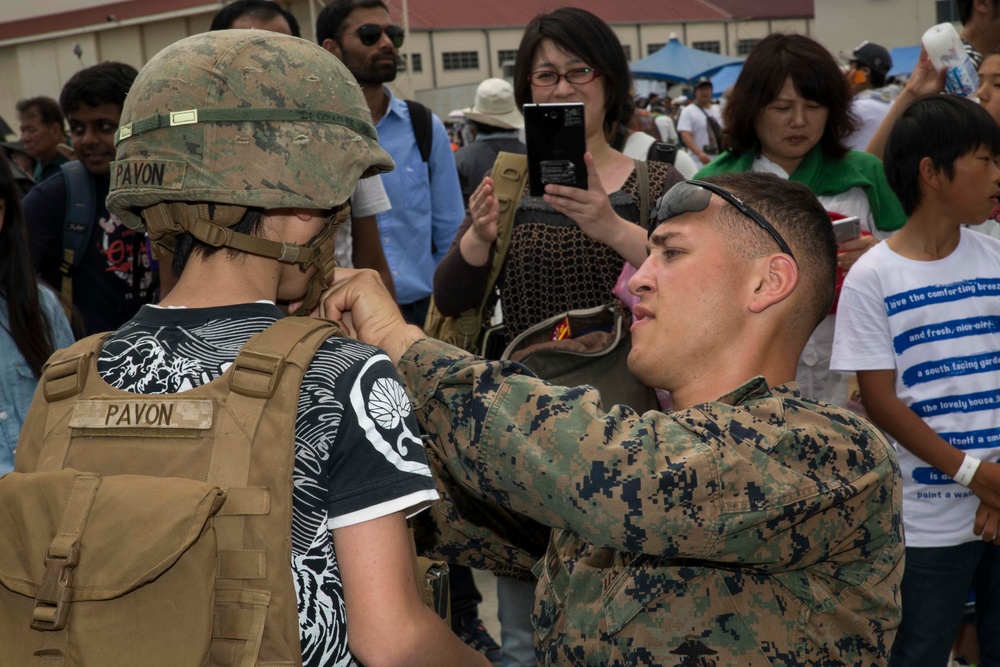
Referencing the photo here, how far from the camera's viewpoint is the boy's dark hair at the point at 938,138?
132 inches

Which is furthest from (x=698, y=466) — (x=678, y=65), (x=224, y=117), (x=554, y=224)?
(x=678, y=65)

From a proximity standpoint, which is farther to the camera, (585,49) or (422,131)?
(422,131)

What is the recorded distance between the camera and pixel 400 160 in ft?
15.7

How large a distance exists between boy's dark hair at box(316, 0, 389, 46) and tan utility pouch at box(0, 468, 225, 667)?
3551 mm

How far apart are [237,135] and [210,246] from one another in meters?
0.20

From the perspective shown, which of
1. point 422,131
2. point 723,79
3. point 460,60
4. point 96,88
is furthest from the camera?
point 460,60

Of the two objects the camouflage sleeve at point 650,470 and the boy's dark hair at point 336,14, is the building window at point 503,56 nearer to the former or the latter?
the boy's dark hair at point 336,14

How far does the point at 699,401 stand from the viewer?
6.68 feet

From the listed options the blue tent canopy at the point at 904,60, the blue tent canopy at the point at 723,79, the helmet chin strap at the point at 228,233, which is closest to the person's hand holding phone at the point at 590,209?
the helmet chin strap at the point at 228,233

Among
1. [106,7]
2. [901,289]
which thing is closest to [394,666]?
[901,289]

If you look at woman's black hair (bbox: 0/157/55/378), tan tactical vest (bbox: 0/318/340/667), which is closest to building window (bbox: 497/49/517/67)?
woman's black hair (bbox: 0/157/55/378)

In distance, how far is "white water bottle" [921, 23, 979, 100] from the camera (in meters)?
4.21

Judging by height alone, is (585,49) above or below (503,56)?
above

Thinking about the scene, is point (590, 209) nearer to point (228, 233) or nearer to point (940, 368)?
point (940, 368)
